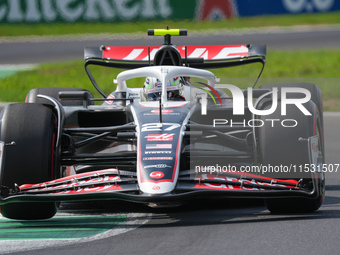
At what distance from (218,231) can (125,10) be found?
2020cm

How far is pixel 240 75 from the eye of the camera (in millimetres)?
18922

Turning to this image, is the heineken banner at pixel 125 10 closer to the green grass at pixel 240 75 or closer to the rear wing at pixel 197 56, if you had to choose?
the green grass at pixel 240 75

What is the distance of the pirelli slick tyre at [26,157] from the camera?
6.46 meters

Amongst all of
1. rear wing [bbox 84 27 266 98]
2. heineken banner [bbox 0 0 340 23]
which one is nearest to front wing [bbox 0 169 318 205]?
rear wing [bbox 84 27 266 98]

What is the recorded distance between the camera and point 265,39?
82.7 ft

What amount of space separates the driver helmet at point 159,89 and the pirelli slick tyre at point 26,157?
1571 mm

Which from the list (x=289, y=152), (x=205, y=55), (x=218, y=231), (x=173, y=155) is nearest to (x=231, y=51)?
(x=205, y=55)

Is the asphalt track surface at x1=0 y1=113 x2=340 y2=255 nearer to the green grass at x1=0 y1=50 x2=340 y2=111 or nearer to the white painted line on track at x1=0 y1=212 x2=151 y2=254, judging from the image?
the white painted line on track at x1=0 y1=212 x2=151 y2=254

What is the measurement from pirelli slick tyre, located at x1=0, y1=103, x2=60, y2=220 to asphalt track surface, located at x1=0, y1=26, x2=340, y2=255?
53 centimetres

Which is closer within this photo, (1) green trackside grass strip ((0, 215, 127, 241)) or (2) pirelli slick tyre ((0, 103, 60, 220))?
(1) green trackside grass strip ((0, 215, 127, 241))

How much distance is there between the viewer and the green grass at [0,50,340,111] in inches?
679

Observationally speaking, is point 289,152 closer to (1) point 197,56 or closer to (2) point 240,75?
(1) point 197,56

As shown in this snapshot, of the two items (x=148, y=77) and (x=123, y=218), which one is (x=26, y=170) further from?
(x=148, y=77)

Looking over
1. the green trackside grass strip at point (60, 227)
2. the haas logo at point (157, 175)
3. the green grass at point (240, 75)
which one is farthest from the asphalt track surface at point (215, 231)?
the green grass at point (240, 75)
